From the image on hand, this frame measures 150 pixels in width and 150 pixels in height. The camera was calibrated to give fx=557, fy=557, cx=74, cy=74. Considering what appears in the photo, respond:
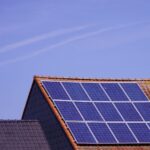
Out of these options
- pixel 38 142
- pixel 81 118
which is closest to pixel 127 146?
pixel 81 118

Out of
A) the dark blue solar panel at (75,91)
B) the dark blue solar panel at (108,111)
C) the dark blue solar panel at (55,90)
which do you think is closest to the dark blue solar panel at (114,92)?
the dark blue solar panel at (108,111)

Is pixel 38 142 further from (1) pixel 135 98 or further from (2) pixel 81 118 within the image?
(1) pixel 135 98

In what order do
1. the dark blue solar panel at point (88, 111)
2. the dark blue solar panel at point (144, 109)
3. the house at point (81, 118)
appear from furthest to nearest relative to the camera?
the dark blue solar panel at point (144, 109), the dark blue solar panel at point (88, 111), the house at point (81, 118)

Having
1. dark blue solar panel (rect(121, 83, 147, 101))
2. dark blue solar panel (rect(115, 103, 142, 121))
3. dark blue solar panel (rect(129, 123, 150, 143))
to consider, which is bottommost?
dark blue solar panel (rect(129, 123, 150, 143))

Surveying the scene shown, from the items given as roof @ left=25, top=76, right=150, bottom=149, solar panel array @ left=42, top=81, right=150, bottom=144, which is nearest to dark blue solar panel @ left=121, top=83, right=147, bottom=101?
solar panel array @ left=42, top=81, right=150, bottom=144

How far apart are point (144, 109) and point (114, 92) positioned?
7.87 feet

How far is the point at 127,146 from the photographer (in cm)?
3284

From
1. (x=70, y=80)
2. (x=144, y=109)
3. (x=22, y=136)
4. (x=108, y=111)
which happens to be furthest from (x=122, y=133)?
(x=22, y=136)

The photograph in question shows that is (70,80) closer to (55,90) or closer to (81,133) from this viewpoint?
(55,90)

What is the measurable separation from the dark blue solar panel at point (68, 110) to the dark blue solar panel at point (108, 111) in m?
1.79

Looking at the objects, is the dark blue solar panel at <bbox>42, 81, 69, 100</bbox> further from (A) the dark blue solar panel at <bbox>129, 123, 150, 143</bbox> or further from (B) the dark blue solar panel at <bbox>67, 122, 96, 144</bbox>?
(A) the dark blue solar panel at <bbox>129, 123, 150, 143</bbox>

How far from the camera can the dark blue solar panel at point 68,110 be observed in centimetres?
3359

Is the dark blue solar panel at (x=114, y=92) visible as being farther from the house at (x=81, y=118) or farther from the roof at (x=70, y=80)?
the roof at (x=70, y=80)

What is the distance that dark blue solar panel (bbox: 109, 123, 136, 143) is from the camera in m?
33.2
